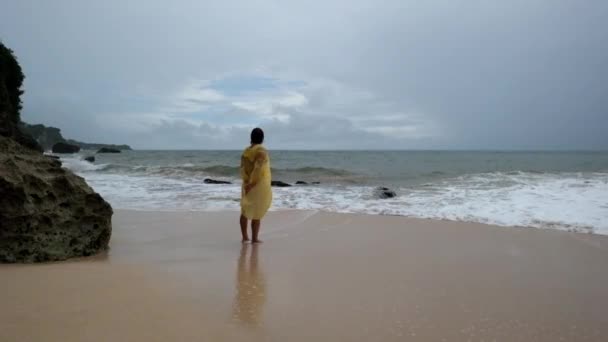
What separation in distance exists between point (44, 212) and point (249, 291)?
2434 millimetres

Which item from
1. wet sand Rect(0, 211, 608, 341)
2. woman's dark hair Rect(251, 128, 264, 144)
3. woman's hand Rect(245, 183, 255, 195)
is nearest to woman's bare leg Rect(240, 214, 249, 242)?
wet sand Rect(0, 211, 608, 341)

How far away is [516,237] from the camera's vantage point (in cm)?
557

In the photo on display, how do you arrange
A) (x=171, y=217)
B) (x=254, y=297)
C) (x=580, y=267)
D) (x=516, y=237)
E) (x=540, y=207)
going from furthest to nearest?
(x=540, y=207)
(x=171, y=217)
(x=516, y=237)
(x=580, y=267)
(x=254, y=297)

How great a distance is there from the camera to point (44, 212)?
4012 millimetres

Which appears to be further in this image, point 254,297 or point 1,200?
point 1,200

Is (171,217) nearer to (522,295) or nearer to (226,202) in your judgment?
(226,202)

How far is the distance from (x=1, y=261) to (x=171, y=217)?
318 centimetres

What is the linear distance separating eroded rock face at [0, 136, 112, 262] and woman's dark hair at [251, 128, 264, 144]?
1.95 meters

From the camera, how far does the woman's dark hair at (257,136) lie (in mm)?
5121

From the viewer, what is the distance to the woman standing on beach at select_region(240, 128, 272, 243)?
5.14 meters

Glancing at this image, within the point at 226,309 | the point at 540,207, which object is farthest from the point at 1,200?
the point at 540,207

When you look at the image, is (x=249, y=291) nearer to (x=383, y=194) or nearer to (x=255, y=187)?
(x=255, y=187)

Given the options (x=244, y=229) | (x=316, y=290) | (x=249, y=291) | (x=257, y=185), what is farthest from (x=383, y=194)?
(x=249, y=291)

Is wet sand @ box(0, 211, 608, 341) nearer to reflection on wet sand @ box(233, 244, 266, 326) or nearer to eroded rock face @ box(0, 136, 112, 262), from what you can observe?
reflection on wet sand @ box(233, 244, 266, 326)
